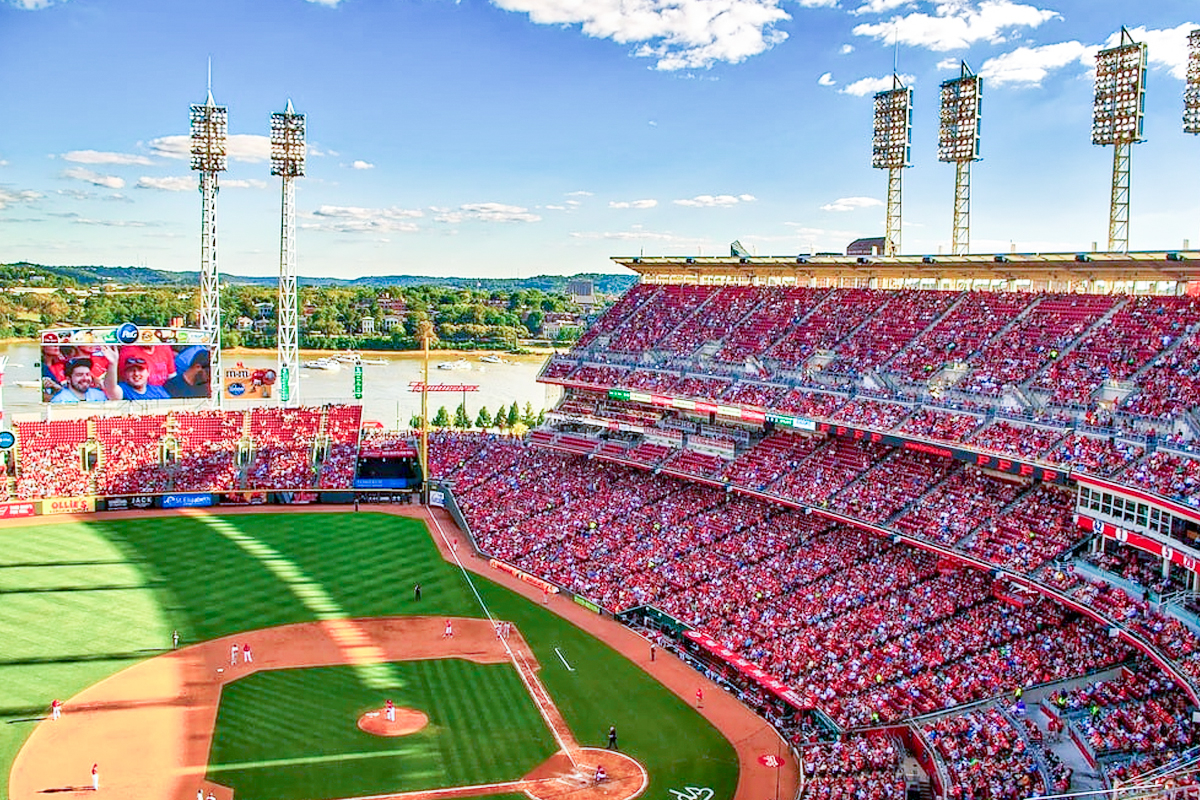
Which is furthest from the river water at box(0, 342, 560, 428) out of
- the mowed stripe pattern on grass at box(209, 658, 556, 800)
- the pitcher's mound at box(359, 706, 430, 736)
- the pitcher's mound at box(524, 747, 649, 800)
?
the pitcher's mound at box(524, 747, 649, 800)

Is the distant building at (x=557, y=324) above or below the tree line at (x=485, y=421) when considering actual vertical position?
above

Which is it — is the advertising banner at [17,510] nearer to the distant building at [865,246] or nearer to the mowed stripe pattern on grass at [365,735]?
the mowed stripe pattern on grass at [365,735]

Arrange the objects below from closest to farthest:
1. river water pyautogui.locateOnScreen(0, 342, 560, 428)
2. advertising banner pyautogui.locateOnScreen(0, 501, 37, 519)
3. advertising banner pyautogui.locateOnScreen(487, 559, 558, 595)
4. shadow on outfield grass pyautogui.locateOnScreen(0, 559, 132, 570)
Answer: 1. advertising banner pyautogui.locateOnScreen(487, 559, 558, 595)
2. shadow on outfield grass pyautogui.locateOnScreen(0, 559, 132, 570)
3. advertising banner pyautogui.locateOnScreen(0, 501, 37, 519)
4. river water pyautogui.locateOnScreen(0, 342, 560, 428)

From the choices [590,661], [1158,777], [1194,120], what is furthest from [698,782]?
[1194,120]

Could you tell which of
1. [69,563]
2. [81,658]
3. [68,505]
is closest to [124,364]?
[68,505]

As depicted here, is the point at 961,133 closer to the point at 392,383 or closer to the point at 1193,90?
the point at 1193,90

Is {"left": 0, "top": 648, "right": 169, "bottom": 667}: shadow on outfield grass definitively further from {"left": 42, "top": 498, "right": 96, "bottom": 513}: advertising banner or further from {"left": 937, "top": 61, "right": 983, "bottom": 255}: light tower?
{"left": 937, "top": 61, "right": 983, "bottom": 255}: light tower

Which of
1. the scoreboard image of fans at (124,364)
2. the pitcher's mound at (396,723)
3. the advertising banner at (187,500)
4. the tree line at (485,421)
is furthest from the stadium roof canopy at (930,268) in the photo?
the pitcher's mound at (396,723)
